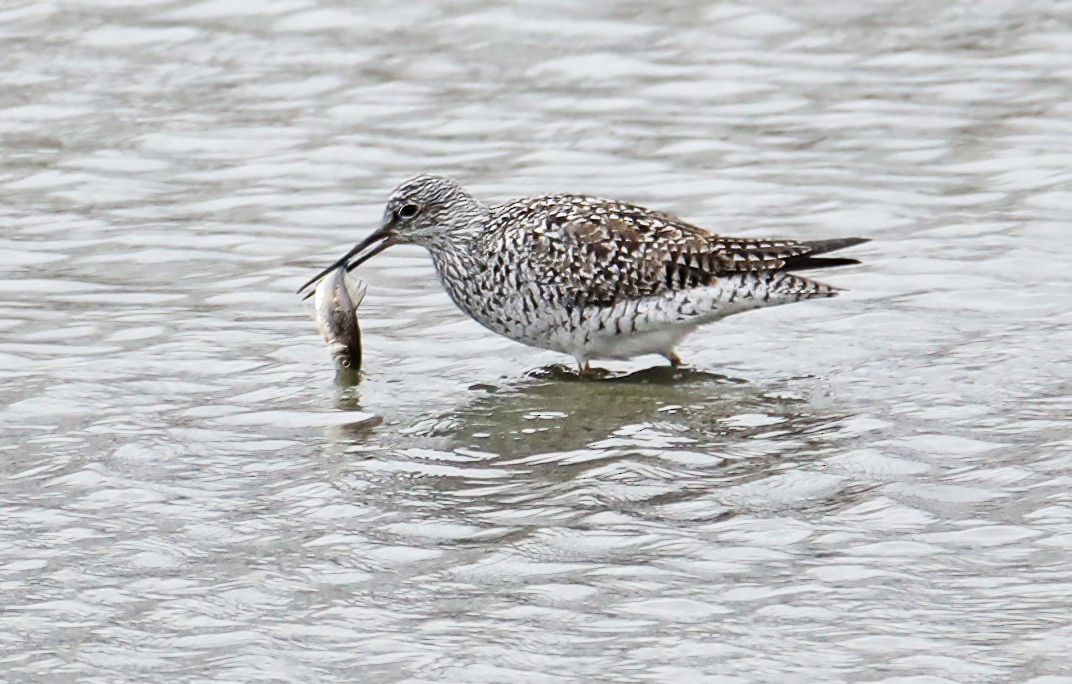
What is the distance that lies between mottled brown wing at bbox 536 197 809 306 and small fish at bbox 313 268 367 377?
1098mm

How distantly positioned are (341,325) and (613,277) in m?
1.46

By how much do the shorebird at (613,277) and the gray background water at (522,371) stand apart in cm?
31

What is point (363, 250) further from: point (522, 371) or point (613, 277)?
point (613, 277)

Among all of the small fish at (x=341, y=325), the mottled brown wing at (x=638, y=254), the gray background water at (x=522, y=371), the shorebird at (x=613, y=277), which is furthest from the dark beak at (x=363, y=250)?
the mottled brown wing at (x=638, y=254)

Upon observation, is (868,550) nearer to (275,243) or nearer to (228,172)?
(275,243)

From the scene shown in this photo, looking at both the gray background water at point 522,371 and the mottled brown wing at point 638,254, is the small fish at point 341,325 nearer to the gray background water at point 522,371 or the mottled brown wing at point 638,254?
the gray background water at point 522,371

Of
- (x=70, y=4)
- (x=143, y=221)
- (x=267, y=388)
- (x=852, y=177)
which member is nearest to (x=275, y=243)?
(x=143, y=221)

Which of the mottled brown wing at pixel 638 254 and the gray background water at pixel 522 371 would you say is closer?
the gray background water at pixel 522 371

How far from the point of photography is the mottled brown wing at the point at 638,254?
10.2 metres

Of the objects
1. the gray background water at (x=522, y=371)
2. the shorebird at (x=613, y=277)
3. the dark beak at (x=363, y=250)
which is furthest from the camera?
the dark beak at (x=363, y=250)

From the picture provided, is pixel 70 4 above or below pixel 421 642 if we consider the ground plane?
above

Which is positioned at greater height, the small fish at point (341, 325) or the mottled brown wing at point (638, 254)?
the mottled brown wing at point (638, 254)

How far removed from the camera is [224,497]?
8406mm

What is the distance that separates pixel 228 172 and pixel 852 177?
14.4ft
